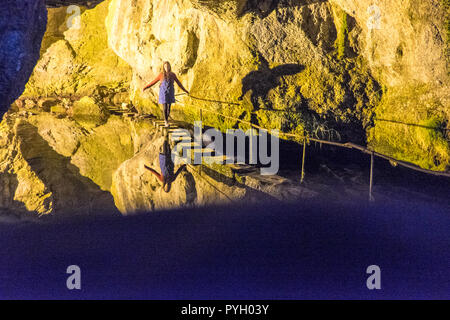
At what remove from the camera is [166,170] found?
7246 millimetres

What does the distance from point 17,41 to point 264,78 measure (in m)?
4.97

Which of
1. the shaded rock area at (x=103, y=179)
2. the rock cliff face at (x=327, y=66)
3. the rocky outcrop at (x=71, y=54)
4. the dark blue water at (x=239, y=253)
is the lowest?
the dark blue water at (x=239, y=253)

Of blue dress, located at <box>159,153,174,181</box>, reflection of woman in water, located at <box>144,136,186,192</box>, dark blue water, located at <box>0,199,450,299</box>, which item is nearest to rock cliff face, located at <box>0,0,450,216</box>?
reflection of woman in water, located at <box>144,136,186,192</box>

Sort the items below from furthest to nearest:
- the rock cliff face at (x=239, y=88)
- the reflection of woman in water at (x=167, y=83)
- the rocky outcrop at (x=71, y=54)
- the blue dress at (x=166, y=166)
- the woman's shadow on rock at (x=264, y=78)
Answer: the rocky outcrop at (x=71, y=54) < the reflection of woman in water at (x=167, y=83) < the woman's shadow on rock at (x=264, y=78) < the blue dress at (x=166, y=166) < the rock cliff face at (x=239, y=88)

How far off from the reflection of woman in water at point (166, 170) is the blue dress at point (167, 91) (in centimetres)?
170

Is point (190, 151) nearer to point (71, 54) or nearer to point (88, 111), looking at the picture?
point (88, 111)

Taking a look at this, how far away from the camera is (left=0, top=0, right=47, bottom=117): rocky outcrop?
191 inches

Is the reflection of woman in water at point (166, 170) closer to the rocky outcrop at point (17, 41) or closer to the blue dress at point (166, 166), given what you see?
the blue dress at point (166, 166)

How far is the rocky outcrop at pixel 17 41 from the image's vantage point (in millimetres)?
4863

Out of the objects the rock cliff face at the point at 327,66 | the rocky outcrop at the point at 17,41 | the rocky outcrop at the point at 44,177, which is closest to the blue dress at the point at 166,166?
the rocky outcrop at the point at 44,177

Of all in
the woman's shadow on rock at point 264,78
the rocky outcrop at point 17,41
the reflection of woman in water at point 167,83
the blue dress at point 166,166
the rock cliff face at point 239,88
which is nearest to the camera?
the rocky outcrop at point 17,41

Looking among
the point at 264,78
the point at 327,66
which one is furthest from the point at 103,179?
the point at 327,66

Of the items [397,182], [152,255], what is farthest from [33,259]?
[397,182]

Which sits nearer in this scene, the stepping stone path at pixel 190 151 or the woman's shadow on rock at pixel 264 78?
the stepping stone path at pixel 190 151
